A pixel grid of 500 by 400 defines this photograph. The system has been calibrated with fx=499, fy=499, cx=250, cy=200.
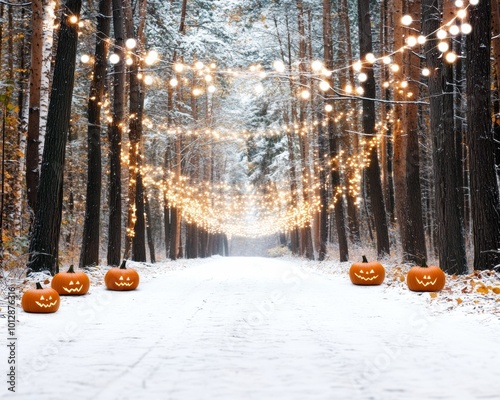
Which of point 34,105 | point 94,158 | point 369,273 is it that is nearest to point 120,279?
point 34,105

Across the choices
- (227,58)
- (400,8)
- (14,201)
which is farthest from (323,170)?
(14,201)

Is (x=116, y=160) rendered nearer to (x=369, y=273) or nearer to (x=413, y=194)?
(x=369, y=273)

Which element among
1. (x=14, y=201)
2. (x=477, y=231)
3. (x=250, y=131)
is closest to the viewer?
(x=477, y=231)

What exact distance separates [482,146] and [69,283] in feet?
28.8

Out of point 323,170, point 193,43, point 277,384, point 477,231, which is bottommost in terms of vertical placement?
point 277,384

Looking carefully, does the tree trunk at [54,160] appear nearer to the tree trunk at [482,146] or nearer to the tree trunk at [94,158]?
the tree trunk at [94,158]

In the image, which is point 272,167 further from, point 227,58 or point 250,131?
point 227,58

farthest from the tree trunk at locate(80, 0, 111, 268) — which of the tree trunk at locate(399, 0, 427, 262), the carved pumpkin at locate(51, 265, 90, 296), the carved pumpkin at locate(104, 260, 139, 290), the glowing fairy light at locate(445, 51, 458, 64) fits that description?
the glowing fairy light at locate(445, 51, 458, 64)

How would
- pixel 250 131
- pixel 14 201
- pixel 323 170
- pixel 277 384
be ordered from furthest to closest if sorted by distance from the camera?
pixel 250 131 → pixel 323 170 → pixel 14 201 → pixel 277 384

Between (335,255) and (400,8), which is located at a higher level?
(400,8)

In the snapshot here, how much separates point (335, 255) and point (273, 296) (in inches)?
668

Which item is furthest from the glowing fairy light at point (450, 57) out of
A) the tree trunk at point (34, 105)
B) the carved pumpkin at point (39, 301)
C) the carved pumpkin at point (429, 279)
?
the tree trunk at point (34, 105)

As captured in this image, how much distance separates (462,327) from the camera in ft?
22.6

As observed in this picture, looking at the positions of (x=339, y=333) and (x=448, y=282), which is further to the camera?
(x=448, y=282)
